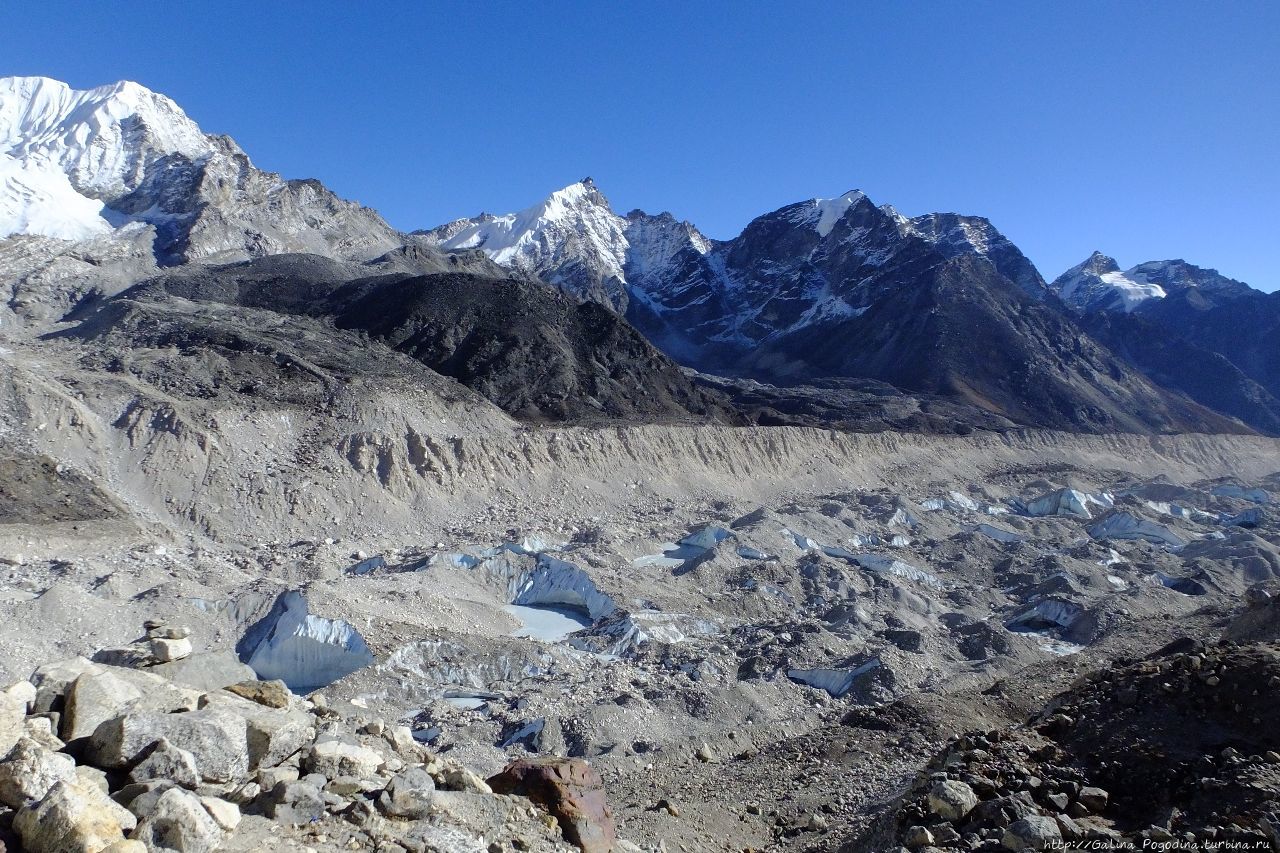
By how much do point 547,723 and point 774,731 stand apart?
4145 millimetres

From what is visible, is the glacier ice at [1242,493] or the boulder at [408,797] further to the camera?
the glacier ice at [1242,493]

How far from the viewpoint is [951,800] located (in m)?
7.75

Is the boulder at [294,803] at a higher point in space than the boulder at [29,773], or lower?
lower

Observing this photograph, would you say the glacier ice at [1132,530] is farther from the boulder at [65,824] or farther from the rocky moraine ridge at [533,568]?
the boulder at [65,824]

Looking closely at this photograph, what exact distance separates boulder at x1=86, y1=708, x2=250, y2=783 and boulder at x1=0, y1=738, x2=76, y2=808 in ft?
1.56

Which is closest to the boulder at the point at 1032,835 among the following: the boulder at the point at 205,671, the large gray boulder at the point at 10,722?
the boulder at the point at 205,671

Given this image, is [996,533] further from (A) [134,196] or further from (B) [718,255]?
(B) [718,255]

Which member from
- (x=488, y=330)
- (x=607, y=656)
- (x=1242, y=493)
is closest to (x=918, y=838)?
(x=607, y=656)

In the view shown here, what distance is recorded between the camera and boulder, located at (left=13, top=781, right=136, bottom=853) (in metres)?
4.44

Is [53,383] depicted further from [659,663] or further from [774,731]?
[774,731]

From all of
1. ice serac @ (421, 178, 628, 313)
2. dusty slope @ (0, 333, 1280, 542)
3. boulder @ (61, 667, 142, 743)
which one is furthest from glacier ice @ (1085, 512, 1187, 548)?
ice serac @ (421, 178, 628, 313)

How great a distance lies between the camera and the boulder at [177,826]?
4730 mm

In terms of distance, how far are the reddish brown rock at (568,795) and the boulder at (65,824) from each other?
3.43m

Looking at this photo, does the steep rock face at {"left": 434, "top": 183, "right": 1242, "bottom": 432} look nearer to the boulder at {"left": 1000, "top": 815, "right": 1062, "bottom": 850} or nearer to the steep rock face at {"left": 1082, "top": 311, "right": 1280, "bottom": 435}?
the steep rock face at {"left": 1082, "top": 311, "right": 1280, "bottom": 435}
